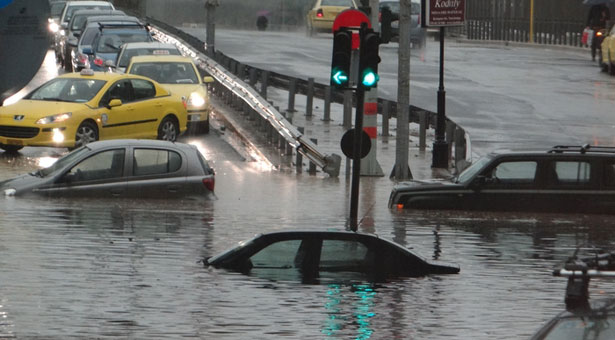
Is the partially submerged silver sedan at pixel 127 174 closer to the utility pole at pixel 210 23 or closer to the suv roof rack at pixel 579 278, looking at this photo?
the suv roof rack at pixel 579 278

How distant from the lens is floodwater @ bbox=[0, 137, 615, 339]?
1103 centimetres

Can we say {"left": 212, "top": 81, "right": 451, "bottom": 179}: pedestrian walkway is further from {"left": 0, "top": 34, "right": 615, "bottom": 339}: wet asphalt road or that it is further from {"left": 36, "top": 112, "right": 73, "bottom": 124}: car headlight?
{"left": 0, "top": 34, "right": 615, "bottom": 339}: wet asphalt road

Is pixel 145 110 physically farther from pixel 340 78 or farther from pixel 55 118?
pixel 340 78

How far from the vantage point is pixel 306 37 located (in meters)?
58.2

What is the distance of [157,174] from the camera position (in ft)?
63.4

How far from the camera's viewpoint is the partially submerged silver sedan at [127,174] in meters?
19.0

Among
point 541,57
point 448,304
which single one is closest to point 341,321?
point 448,304

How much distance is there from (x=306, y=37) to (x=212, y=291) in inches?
1823

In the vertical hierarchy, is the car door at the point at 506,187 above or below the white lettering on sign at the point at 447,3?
below

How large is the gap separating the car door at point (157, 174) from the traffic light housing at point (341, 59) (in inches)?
125

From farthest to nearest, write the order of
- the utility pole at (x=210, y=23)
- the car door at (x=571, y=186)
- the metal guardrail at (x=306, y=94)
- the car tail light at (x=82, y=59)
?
1. the utility pole at (x=210, y=23)
2. the car tail light at (x=82, y=59)
3. the metal guardrail at (x=306, y=94)
4. the car door at (x=571, y=186)

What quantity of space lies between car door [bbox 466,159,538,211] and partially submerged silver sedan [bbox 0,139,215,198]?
404 cm

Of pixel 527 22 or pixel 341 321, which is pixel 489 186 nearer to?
pixel 341 321

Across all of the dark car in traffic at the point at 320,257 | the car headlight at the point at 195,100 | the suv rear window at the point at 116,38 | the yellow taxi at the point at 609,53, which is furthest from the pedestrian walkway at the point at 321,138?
the dark car in traffic at the point at 320,257
